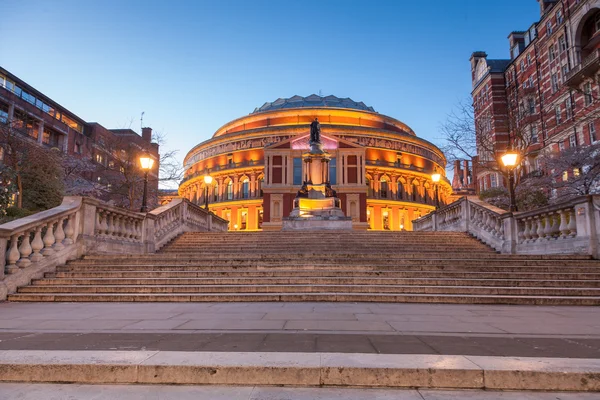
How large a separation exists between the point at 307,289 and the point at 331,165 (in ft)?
164

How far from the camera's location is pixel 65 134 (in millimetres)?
63531

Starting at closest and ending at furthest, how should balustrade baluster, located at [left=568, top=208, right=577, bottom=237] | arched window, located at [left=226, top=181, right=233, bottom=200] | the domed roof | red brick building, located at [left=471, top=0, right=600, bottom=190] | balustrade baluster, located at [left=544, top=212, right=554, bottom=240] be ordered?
balustrade baluster, located at [left=568, top=208, right=577, bottom=237]
balustrade baluster, located at [left=544, top=212, right=554, bottom=240]
red brick building, located at [left=471, top=0, right=600, bottom=190]
arched window, located at [left=226, top=181, right=233, bottom=200]
the domed roof

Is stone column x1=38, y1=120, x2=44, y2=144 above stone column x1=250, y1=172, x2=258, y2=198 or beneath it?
above

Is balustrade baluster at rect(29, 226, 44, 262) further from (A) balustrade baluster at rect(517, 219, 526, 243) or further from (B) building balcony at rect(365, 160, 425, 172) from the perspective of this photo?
(B) building balcony at rect(365, 160, 425, 172)

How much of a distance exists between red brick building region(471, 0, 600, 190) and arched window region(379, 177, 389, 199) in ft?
51.4

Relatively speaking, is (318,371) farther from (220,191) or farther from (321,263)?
(220,191)

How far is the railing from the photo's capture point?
1157 centimetres

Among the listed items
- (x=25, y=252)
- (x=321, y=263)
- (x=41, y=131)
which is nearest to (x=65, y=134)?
(x=41, y=131)

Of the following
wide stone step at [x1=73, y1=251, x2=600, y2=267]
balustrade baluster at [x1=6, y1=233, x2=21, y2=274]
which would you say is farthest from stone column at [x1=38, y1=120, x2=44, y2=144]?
balustrade baluster at [x1=6, y1=233, x2=21, y2=274]

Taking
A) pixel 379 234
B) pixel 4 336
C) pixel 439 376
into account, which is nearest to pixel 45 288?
pixel 4 336

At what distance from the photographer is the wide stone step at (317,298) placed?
8.23 m

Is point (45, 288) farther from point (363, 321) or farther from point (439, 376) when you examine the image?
point (439, 376)

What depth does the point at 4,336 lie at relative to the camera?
4.93 m

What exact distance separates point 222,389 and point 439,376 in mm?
1846
